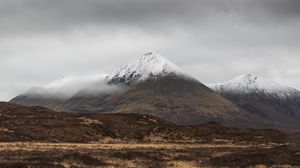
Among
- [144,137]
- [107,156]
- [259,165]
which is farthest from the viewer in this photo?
[144,137]

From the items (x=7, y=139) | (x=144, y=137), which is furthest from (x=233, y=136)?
(x=7, y=139)

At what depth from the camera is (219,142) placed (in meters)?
101

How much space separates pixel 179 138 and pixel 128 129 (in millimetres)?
11465

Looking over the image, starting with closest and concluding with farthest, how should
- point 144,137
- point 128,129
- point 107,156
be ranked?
point 107,156 < point 144,137 < point 128,129

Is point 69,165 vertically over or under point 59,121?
under

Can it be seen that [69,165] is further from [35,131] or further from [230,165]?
[35,131]

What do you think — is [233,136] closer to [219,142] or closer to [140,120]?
[219,142]

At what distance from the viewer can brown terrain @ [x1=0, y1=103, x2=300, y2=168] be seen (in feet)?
181

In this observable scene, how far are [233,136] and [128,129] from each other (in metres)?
23.0

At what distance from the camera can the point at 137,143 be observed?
92.8 meters

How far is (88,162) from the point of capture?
49875 mm

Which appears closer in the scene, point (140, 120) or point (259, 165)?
point (259, 165)

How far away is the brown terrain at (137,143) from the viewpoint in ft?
181

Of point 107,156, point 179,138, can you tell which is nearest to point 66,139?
point 179,138
